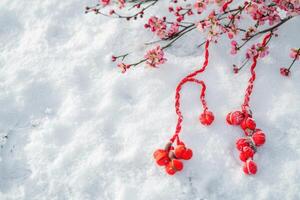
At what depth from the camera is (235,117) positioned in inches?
88.0

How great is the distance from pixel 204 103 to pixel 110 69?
581mm

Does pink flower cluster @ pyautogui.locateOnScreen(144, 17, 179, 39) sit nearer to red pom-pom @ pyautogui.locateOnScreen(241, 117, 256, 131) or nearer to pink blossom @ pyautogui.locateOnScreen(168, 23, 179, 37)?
pink blossom @ pyautogui.locateOnScreen(168, 23, 179, 37)

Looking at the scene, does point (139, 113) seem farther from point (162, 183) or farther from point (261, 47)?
point (261, 47)

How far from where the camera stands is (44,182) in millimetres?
2209

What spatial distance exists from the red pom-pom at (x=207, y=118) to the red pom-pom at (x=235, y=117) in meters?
0.08

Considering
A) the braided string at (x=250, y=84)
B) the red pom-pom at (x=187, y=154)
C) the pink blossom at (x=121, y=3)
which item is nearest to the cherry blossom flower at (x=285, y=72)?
the braided string at (x=250, y=84)

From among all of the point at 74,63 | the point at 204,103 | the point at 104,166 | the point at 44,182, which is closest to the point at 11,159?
the point at 44,182

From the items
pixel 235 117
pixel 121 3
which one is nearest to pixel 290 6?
pixel 235 117

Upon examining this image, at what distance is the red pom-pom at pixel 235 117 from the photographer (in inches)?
87.7

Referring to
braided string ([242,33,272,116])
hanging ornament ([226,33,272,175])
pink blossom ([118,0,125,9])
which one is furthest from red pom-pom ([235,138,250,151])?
pink blossom ([118,0,125,9])

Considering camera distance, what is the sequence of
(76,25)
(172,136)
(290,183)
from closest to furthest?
(290,183) → (172,136) → (76,25)

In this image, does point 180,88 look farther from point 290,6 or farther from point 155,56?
point 290,6

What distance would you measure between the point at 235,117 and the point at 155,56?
21.3 inches

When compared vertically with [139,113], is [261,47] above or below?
above
